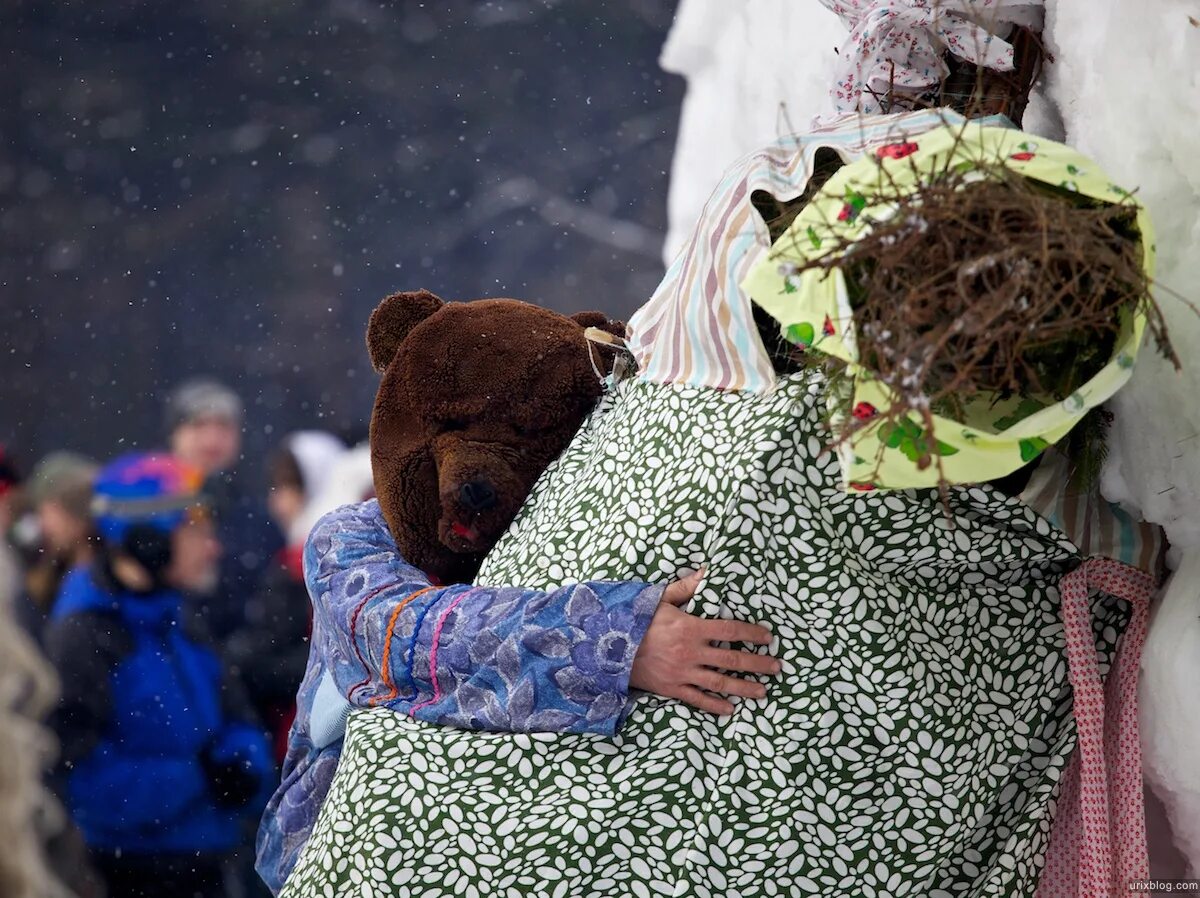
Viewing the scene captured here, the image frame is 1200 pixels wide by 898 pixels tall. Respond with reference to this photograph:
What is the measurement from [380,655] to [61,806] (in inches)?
87.0

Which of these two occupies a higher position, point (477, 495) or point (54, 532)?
point (477, 495)

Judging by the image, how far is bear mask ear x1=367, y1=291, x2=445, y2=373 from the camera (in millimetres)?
1497

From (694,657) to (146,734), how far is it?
7.05ft


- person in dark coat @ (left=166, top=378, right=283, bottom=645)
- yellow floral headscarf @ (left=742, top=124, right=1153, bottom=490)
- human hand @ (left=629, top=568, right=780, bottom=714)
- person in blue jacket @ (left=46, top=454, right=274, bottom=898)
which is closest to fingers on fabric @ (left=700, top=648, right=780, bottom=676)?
human hand @ (left=629, top=568, right=780, bottom=714)

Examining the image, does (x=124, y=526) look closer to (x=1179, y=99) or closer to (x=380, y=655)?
(x=380, y=655)

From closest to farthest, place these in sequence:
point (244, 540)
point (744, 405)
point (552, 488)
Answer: point (744, 405) < point (552, 488) < point (244, 540)

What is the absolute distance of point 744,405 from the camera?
1129 millimetres

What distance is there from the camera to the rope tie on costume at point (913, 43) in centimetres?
114

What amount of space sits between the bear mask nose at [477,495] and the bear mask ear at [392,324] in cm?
24

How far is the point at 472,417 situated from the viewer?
4.63 ft

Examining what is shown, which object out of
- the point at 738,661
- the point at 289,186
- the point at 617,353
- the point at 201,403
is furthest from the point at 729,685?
the point at 289,186

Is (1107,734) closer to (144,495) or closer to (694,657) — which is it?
(694,657)

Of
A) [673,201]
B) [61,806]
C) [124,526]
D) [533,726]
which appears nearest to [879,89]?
[533,726]

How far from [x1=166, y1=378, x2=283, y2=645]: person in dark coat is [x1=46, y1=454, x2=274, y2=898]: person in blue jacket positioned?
1.84ft
